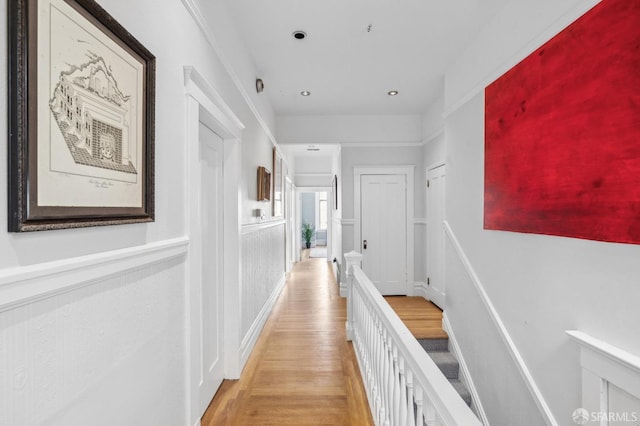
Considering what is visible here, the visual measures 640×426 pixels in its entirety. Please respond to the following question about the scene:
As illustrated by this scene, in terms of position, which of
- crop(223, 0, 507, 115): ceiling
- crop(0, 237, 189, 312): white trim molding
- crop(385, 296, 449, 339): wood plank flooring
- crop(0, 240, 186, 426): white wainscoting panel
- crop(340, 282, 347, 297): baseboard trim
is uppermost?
crop(223, 0, 507, 115): ceiling

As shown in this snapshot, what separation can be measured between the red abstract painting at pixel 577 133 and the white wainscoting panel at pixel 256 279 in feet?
6.84

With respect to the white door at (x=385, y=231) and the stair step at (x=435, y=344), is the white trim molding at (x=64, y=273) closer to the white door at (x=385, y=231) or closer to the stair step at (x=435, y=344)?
the stair step at (x=435, y=344)

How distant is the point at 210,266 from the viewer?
7.33 feet

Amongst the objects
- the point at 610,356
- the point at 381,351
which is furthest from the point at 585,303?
the point at 381,351

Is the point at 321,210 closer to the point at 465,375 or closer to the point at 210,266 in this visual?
the point at 465,375

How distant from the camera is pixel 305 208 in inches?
493

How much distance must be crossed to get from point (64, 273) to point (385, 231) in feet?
14.7

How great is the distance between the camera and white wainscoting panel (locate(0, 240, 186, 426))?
27.9 inches

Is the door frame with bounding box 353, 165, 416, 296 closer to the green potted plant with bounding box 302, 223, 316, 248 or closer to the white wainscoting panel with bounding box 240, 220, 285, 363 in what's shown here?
the white wainscoting panel with bounding box 240, 220, 285, 363

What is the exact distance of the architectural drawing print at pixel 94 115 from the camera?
796 mm

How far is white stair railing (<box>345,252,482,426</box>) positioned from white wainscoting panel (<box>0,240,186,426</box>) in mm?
1004

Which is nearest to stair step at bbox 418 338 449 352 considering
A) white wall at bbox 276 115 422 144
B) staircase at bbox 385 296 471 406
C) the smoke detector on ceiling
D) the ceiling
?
staircase at bbox 385 296 471 406

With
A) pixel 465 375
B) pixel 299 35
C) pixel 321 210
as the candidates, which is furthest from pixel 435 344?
pixel 321 210

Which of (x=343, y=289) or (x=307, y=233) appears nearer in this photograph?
(x=343, y=289)
